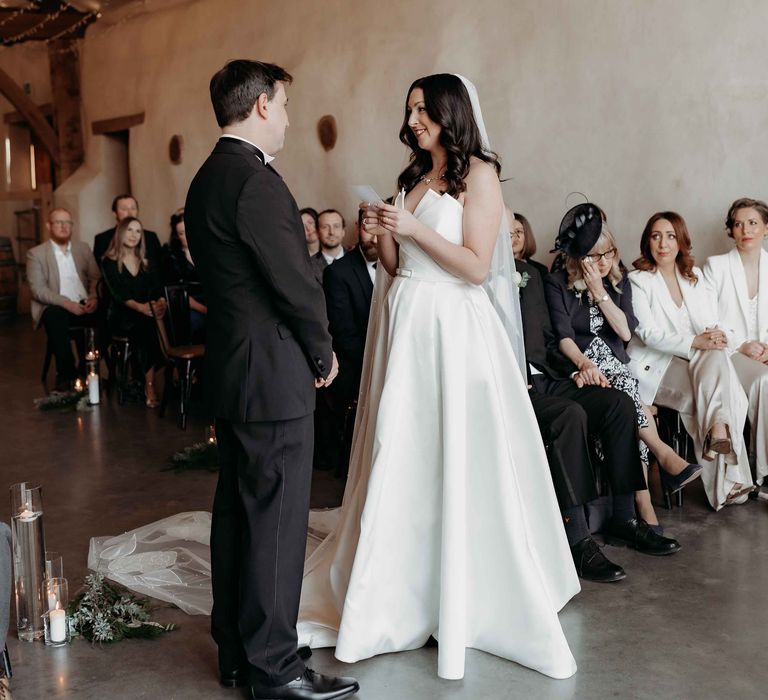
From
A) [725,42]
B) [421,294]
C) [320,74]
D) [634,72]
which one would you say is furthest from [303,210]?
[421,294]

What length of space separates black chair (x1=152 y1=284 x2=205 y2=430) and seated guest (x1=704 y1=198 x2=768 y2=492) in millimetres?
3512

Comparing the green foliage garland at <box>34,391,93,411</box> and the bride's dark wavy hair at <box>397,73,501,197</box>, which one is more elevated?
the bride's dark wavy hair at <box>397,73,501,197</box>

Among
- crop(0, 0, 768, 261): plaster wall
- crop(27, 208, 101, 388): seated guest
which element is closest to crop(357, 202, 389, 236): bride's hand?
crop(0, 0, 768, 261): plaster wall

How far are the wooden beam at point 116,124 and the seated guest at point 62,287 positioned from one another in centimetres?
295

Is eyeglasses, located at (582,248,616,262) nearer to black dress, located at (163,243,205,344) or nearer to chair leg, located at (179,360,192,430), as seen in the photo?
chair leg, located at (179,360,192,430)

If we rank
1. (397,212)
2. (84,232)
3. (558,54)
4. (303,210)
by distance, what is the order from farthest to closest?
(84,232)
(303,210)
(558,54)
(397,212)

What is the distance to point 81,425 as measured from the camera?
6.66m

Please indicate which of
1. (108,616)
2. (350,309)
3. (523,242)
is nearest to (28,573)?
(108,616)

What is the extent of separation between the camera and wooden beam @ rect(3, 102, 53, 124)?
13.6 metres

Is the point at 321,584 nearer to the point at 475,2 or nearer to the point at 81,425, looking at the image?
the point at 81,425

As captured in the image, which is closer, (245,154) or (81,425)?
(245,154)

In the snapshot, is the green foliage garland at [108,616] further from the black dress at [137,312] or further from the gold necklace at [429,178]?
the black dress at [137,312]

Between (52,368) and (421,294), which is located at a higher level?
(421,294)

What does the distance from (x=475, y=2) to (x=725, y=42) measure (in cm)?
188
